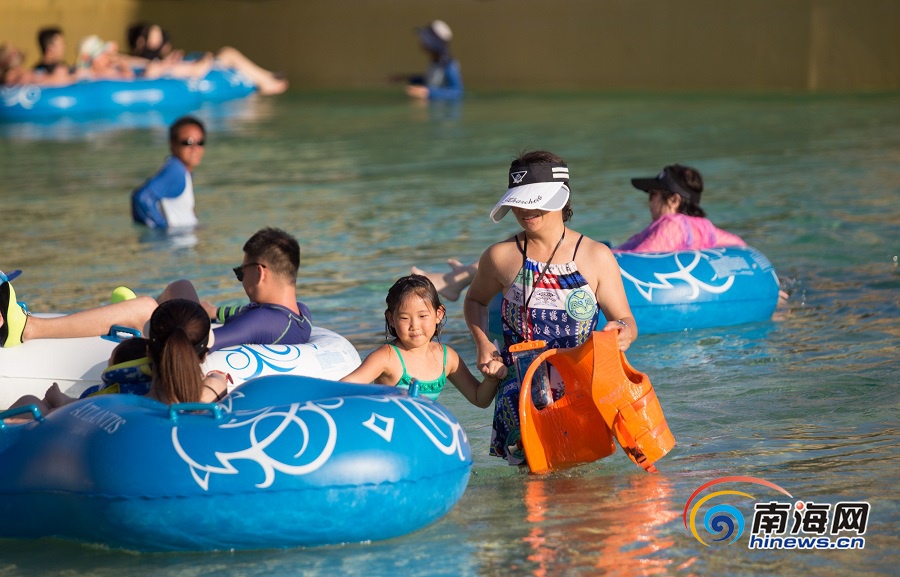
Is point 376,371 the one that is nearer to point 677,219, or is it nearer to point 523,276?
point 523,276

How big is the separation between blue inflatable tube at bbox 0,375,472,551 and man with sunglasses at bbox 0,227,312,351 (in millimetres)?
1221

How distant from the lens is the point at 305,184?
12.3 metres

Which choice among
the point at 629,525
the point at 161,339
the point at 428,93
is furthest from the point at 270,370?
the point at 428,93

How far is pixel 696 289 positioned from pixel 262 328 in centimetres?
247

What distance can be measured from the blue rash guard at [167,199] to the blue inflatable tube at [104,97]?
10.4 metres

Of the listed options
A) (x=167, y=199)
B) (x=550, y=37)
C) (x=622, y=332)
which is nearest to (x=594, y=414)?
(x=622, y=332)

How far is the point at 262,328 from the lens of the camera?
5168 mm

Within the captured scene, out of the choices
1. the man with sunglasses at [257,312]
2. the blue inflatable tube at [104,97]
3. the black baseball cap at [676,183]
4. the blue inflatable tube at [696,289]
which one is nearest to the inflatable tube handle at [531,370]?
the man with sunglasses at [257,312]

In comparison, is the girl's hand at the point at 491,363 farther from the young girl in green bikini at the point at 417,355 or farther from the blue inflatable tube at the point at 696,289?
the blue inflatable tube at the point at 696,289

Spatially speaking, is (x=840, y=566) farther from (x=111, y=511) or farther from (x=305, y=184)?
(x=305, y=184)

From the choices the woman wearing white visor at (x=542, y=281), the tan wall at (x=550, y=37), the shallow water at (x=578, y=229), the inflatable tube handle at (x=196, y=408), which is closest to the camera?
the inflatable tube handle at (x=196, y=408)

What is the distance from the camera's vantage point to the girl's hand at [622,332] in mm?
4195

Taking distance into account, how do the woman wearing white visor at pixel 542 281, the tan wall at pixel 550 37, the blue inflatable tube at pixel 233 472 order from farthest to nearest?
the tan wall at pixel 550 37, the woman wearing white visor at pixel 542 281, the blue inflatable tube at pixel 233 472

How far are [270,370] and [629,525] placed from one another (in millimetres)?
1611
